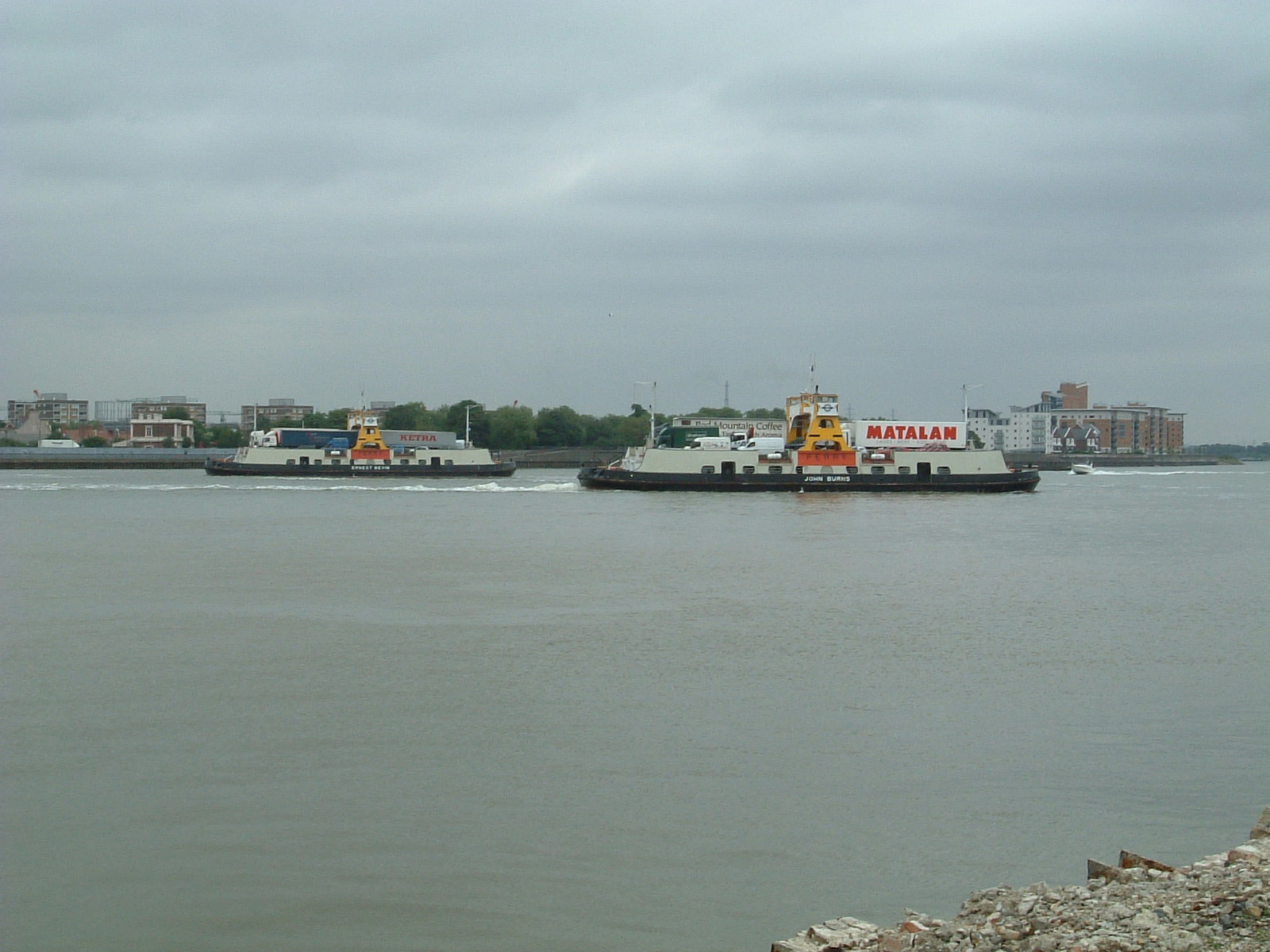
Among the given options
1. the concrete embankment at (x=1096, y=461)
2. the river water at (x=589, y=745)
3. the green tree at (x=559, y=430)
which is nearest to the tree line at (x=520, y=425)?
the green tree at (x=559, y=430)

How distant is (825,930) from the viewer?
5.46m

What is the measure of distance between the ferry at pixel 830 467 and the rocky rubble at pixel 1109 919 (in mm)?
36434

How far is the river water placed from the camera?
251 inches

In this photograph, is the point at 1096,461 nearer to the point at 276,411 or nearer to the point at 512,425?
the point at 512,425

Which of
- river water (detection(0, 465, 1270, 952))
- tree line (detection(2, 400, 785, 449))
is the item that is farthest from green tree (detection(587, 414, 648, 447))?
river water (detection(0, 465, 1270, 952))

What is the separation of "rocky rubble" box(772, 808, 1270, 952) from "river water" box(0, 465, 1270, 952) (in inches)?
24.7

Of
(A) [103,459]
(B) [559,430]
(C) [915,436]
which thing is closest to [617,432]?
(B) [559,430]

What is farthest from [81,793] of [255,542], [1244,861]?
[255,542]

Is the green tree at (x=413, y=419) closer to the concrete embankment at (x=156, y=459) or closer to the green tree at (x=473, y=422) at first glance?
the green tree at (x=473, y=422)

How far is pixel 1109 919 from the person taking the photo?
16.5 feet

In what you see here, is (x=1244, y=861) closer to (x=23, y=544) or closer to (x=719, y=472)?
(x=23, y=544)

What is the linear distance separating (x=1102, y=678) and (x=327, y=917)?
8.21 meters

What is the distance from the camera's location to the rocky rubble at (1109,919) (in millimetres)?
4750

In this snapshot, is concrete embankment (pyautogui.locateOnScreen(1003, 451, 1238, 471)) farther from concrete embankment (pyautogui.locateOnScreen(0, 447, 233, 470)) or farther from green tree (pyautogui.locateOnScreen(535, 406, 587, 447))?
concrete embankment (pyautogui.locateOnScreen(0, 447, 233, 470))
